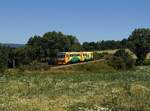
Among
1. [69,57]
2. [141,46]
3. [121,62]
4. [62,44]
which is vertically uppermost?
[62,44]

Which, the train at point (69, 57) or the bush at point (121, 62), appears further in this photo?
the bush at point (121, 62)

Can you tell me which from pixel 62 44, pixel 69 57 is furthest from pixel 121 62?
pixel 62 44

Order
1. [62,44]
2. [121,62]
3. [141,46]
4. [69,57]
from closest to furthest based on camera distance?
[69,57], [121,62], [141,46], [62,44]

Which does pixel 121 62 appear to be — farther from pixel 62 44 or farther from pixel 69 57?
pixel 62 44

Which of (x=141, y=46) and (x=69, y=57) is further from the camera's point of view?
(x=141, y=46)

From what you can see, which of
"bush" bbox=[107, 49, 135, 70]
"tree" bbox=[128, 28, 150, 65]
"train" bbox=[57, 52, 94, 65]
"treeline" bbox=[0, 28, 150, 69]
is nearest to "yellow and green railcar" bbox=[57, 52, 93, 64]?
"train" bbox=[57, 52, 94, 65]

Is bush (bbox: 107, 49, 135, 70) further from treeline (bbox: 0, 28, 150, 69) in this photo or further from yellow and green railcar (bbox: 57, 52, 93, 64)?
treeline (bbox: 0, 28, 150, 69)

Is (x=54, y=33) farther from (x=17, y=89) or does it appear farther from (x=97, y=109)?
(x=97, y=109)

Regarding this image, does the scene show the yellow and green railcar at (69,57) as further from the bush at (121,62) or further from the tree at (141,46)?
the tree at (141,46)

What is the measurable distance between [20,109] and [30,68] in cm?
5818

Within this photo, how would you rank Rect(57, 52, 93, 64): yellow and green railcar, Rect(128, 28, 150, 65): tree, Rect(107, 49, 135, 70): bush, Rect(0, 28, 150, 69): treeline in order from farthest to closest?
Rect(128, 28, 150, 65): tree → Rect(0, 28, 150, 69): treeline → Rect(107, 49, 135, 70): bush → Rect(57, 52, 93, 64): yellow and green railcar

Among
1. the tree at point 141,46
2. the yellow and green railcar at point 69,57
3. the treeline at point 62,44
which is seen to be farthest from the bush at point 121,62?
the tree at point 141,46

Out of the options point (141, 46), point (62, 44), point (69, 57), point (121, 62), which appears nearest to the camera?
point (69, 57)

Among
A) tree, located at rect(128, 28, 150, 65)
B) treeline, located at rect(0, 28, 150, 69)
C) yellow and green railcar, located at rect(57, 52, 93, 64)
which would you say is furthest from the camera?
tree, located at rect(128, 28, 150, 65)
